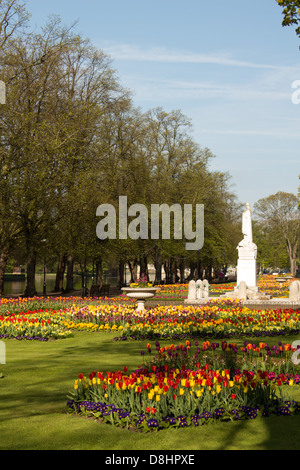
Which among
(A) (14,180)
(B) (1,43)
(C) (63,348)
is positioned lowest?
(C) (63,348)

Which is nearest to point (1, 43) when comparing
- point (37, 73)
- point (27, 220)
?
point (37, 73)

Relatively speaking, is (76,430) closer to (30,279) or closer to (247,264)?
(30,279)

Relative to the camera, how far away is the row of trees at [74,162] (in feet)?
97.2

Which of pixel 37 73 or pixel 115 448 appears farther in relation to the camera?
pixel 37 73

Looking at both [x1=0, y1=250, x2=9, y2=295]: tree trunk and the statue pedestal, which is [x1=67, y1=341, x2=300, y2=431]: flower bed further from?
[x1=0, y1=250, x2=9, y2=295]: tree trunk

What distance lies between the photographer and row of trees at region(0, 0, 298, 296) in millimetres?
29641

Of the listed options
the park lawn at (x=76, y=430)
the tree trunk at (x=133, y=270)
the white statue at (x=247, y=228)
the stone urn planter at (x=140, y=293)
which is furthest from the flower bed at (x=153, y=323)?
the tree trunk at (x=133, y=270)

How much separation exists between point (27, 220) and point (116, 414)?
24.7 meters

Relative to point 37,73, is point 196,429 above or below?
below

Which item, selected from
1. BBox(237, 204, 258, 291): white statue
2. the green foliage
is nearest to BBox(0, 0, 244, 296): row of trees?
BBox(237, 204, 258, 291): white statue

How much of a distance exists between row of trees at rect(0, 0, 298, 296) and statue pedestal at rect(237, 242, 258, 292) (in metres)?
8.74

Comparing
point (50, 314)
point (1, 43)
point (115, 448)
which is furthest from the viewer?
point (1, 43)

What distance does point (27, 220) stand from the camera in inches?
1216
